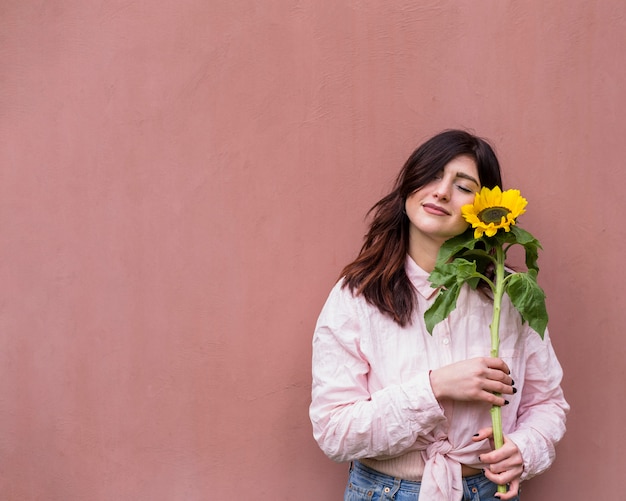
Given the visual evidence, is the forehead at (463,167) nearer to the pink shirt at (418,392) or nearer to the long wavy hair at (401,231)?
the long wavy hair at (401,231)

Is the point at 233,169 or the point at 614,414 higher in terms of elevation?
the point at 233,169

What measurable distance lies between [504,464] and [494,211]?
2.12 feet

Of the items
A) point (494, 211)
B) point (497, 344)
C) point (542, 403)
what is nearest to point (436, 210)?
point (494, 211)

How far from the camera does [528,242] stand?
1.97m

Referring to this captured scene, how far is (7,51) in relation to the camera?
244 centimetres

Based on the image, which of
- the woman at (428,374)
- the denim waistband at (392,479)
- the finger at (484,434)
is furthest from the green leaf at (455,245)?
the denim waistband at (392,479)

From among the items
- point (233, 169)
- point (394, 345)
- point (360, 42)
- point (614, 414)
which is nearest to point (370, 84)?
point (360, 42)

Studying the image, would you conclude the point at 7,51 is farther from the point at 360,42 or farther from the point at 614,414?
the point at 614,414

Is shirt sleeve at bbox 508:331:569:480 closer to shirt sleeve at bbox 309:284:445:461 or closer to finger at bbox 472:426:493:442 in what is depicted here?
finger at bbox 472:426:493:442

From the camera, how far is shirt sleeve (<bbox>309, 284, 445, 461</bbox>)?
1897mm

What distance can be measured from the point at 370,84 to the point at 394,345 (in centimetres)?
89

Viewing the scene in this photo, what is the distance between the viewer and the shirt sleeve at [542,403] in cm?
200

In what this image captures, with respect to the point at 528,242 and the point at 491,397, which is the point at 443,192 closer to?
the point at 528,242

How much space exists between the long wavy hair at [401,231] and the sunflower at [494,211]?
6.1 inches
